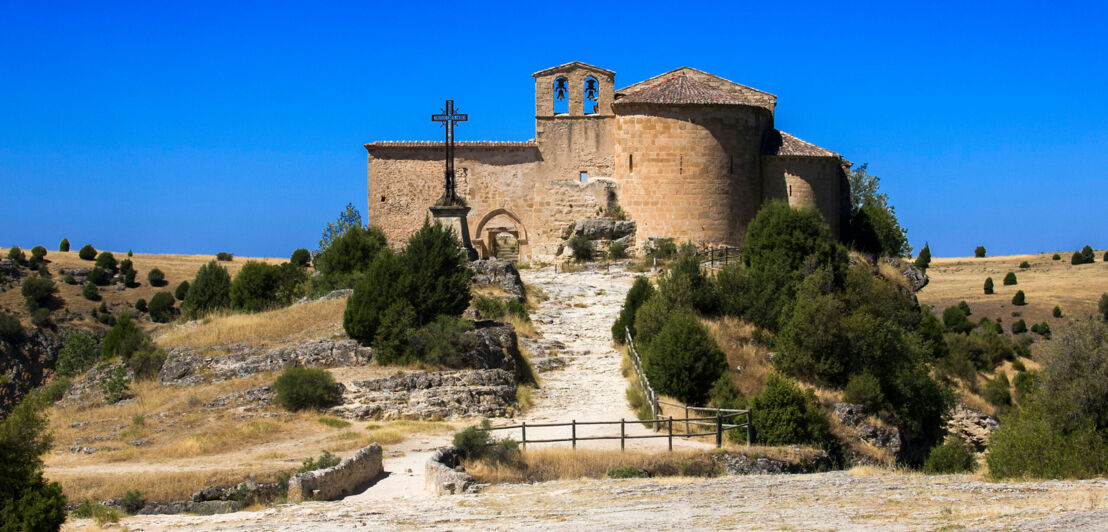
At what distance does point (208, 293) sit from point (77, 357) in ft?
14.9

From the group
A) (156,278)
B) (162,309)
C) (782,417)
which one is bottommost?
(782,417)

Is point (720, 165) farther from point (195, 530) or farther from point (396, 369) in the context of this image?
point (195, 530)

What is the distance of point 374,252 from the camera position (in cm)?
3566

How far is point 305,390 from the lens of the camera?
74.6 feet

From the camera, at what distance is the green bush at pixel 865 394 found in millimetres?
26016

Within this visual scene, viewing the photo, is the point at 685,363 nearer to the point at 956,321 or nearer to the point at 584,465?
the point at 584,465

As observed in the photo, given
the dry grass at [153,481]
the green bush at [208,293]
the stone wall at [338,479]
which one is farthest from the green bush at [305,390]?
the green bush at [208,293]

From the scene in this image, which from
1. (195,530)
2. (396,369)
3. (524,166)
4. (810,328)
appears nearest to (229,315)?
(396,369)

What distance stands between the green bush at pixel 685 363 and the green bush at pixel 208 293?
1590cm

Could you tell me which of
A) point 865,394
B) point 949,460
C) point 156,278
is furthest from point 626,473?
point 156,278

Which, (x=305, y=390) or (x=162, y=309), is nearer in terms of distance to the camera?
(x=305, y=390)

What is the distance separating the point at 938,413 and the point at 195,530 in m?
20.5

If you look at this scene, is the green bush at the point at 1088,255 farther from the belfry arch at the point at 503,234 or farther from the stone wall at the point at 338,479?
the stone wall at the point at 338,479

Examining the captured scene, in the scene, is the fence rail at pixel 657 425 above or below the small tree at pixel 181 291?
below
